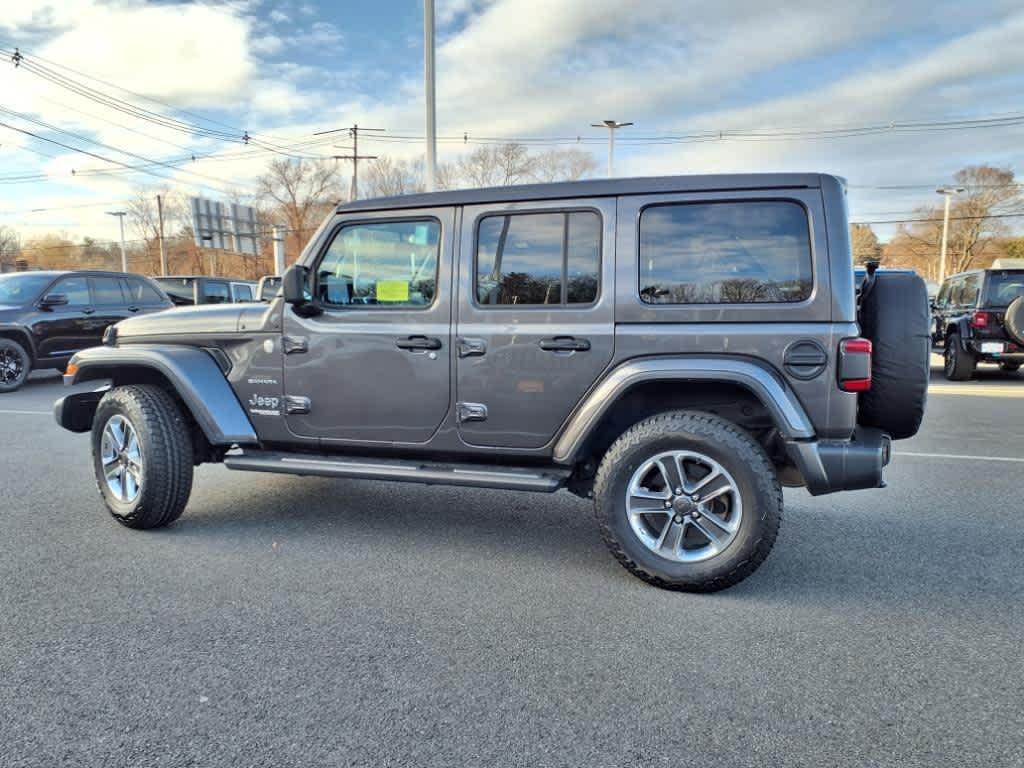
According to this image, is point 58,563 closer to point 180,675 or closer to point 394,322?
point 180,675

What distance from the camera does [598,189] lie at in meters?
3.49

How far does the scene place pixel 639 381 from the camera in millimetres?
3281

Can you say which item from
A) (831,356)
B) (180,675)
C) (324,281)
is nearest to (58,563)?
(180,675)

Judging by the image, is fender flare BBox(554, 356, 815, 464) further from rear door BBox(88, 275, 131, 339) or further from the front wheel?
rear door BBox(88, 275, 131, 339)

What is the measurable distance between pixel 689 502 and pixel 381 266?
2166 mm

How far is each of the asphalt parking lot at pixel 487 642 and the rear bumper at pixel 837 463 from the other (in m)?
0.55

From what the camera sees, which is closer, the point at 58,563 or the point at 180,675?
the point at 180,675

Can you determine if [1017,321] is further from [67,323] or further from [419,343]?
[67,323]

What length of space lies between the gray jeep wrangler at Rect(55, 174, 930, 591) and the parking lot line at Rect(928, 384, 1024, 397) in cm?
841

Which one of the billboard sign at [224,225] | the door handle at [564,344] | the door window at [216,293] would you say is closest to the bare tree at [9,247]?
the billboard sign at [224,225]

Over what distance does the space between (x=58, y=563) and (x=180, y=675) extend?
1597 millimetres

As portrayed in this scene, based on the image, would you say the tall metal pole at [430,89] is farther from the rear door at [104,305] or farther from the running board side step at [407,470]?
the running board side step at [407,470]

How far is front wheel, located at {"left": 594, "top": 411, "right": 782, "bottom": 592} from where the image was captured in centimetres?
314

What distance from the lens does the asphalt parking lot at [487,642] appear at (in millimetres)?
2137
